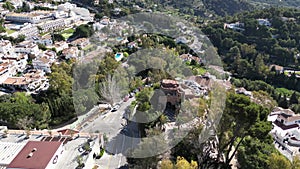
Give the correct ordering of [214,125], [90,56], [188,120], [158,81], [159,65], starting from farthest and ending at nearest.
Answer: [90,56], [159,65], [158,81], [188,120], [214,125]

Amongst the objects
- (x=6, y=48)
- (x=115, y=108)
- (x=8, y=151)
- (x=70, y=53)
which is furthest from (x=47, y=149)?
(x=6, y=48)

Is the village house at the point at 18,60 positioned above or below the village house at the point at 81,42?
below

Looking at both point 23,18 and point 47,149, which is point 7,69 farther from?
point 23,18

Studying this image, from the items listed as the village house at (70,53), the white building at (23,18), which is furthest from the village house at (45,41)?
the white building at (23,18)

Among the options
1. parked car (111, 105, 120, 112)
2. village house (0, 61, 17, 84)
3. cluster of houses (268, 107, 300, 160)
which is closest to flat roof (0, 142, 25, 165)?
parked car (111, 105, 120, 112)

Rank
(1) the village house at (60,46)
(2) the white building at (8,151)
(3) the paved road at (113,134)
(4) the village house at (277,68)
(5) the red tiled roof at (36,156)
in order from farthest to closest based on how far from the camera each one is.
→ (4) the village house at (277,68) < (1) the village house at (60,46) < (3) the paved road at (113,134) < (2) the white building at (8,151) < (5) the red tiled roof at (36,156)

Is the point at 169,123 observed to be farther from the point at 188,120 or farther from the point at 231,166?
the point at 231,166

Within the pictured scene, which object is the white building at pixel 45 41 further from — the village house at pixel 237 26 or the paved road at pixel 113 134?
the village house at pixel 237 26

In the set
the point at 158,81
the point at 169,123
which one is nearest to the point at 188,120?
the point at 169,123
